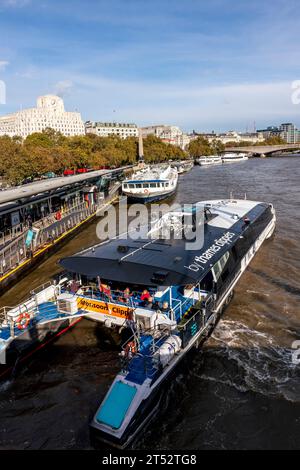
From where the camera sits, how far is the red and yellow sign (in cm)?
1261

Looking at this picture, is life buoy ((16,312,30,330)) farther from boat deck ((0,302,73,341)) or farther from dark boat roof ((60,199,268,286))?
dark boat roof ((60,199,268,286))

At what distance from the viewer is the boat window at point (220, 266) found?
14.5 metres

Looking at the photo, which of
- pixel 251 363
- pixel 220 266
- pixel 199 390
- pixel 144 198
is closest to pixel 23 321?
pixel 199 390

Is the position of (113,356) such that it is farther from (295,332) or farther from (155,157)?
(155,157)

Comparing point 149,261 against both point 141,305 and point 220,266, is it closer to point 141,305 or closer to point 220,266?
point 141,305

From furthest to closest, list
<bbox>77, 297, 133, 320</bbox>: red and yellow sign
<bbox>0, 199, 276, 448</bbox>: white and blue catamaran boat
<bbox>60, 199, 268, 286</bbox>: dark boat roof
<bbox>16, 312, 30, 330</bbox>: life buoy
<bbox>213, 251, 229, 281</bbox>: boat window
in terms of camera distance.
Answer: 1. <bbox>213, 251, 229, 281</bbox>: boat window
2. <bbox>16, 312, 30, 330</bbox>: life buoy
3. <bbox>77, 297, 133, 320</bbox>: red and yellow sign
4. <bbox>60, 199, 268, 286</bbox>: dark boat roof
5. <bbox>0, 199, 276, 448</bbox>: white and blue catamaran boat

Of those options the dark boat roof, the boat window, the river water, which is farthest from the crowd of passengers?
the boat window

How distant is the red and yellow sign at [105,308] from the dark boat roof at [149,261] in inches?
45.5

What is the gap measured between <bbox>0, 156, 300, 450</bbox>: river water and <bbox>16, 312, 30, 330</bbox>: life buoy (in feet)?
4.76

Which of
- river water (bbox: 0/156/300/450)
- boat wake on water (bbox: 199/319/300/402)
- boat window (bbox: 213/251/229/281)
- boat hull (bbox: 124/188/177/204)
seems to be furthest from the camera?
boat hull (bbox: 124/188/177/204)

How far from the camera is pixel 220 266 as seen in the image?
593 inches

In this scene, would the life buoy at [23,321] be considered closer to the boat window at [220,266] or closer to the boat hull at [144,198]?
the boat window at [220,266]

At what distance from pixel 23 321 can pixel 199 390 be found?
22.2ft

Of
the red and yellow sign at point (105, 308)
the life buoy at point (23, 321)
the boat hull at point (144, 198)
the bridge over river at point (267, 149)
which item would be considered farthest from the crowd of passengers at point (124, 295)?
the bridge over river at point (267, 149)
